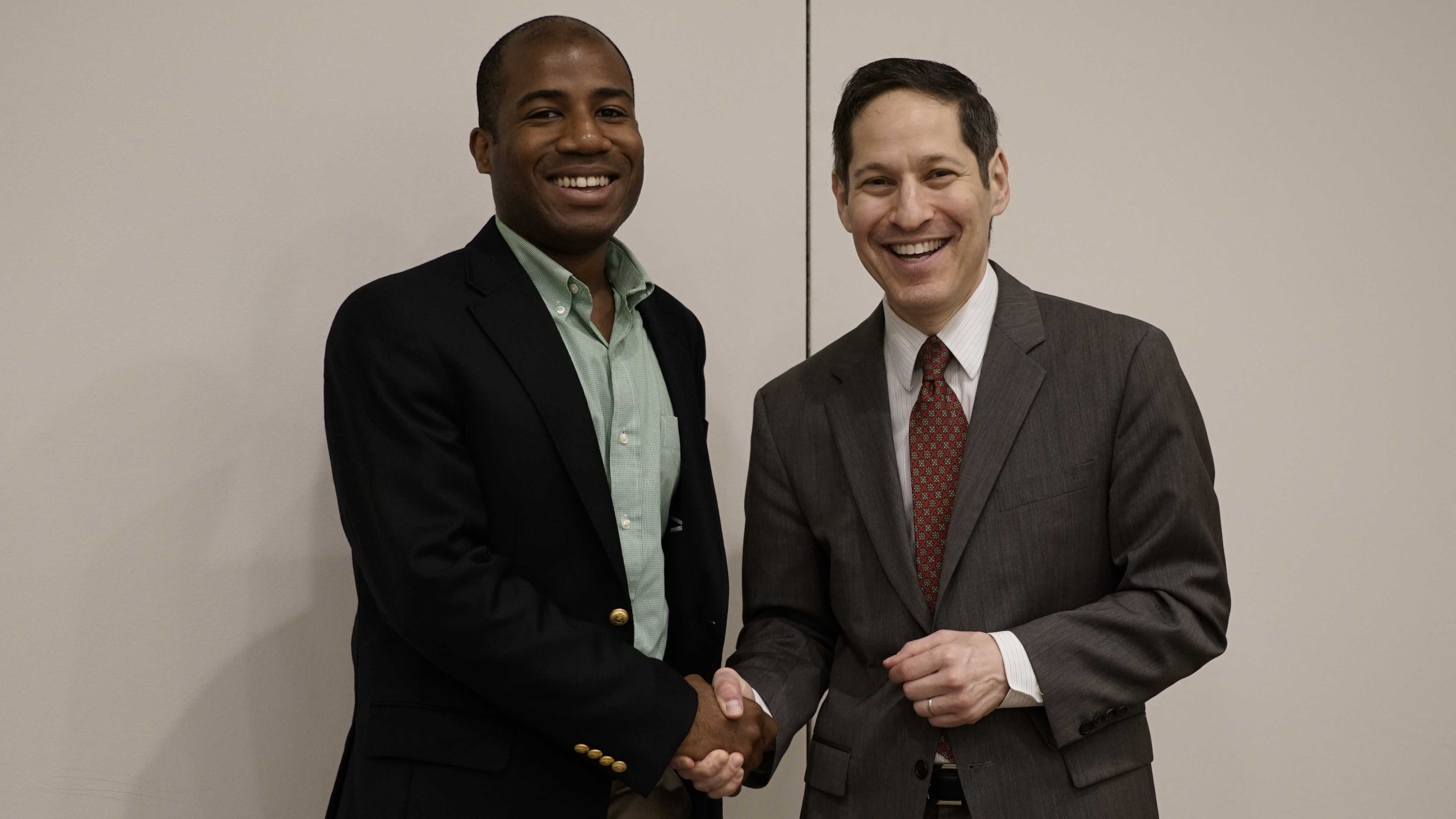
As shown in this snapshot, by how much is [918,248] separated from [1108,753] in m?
0.76

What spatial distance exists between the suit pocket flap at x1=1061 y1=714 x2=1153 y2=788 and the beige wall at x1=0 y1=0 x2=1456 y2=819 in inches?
43.8

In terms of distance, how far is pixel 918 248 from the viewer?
1827 millimetres

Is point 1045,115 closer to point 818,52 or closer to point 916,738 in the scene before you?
point 818,52

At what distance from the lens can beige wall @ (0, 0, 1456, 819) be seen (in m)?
2.21

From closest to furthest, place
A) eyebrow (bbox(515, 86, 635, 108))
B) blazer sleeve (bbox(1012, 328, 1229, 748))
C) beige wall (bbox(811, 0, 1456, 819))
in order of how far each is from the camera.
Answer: blazer sleeve (bbox(1012, 328, 1229, 748)) < eyebrow (bbox(515, 86, 635, 108)) < beige wall (bbox(811, 0, 1456, 819))

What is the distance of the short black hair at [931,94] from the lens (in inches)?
71.9

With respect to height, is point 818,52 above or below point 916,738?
above

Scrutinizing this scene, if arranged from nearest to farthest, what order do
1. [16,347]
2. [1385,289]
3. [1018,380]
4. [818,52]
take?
[1018,380] → [16,347] → [818,52] → [1385,289]

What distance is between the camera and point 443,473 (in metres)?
1.69

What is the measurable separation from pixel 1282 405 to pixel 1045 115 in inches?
34.4

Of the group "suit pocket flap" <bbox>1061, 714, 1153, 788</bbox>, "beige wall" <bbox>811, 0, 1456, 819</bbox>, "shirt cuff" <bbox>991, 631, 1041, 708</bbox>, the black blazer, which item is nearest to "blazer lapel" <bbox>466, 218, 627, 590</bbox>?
the black blazer

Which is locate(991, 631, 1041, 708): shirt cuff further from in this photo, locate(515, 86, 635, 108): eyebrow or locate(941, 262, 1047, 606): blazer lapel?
locate(515, 86, 635, 108): eyebrow

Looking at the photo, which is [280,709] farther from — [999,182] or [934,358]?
[999,182]

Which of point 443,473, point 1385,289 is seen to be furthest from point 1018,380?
point 1385,289
